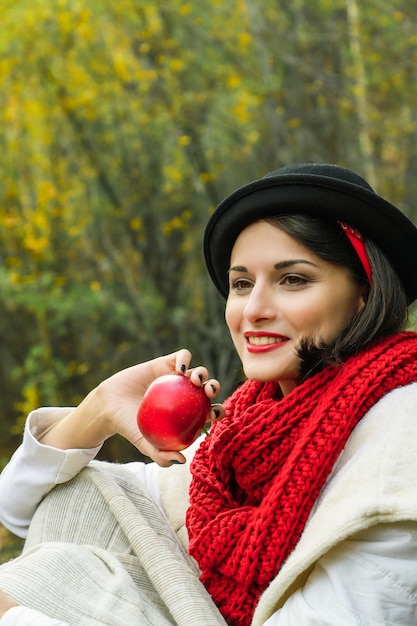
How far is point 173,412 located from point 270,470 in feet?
0.85

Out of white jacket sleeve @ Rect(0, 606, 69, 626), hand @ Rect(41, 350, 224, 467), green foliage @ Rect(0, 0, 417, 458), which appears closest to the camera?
white jacket sleeve @ Rect(0, 606, 69, 626)

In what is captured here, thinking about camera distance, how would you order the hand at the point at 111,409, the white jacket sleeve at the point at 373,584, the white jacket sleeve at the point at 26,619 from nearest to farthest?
the white jacket sleeve at the point at 373,584 < the white jacket sleeve at the point at 26,619 < the hand at the point at 111,409

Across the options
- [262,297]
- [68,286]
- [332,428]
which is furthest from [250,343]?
[68,286]

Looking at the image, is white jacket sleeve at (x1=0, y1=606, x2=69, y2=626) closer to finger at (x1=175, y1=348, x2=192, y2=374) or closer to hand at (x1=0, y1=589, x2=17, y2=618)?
hand at (x1=0, y1=589, x2=17, y2=618)

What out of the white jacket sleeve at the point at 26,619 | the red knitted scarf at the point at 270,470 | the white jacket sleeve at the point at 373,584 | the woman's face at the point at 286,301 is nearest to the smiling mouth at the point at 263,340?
the woman's face at the point at 286,301

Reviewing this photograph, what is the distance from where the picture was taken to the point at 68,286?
7438 millimetres

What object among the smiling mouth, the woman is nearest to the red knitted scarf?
the woman

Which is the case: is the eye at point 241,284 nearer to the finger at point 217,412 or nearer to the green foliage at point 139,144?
the finger at point 217,412

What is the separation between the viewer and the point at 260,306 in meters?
1.94

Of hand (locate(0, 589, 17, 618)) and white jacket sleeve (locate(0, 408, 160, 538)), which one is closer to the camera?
hand (locate(0, 589, 17, 618))

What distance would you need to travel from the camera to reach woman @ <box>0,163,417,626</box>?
5.23 ft

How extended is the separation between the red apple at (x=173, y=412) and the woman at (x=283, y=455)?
0.13 ft

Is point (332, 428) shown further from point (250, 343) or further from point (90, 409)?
point (90, 409)

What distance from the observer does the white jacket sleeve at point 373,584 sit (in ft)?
5.11
